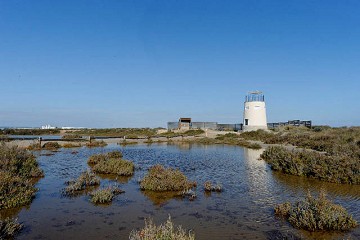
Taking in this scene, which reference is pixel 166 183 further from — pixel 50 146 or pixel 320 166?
pixel 50 146

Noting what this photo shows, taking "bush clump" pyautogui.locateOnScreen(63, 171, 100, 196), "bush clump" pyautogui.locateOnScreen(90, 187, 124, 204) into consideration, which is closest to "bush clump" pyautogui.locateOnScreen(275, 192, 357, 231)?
"bush clump" pyautogui.locateOnScreen(90, 187, 124, 204)

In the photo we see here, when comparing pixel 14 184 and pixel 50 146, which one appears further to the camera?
pixel 50 146

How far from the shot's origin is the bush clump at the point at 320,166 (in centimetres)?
1812

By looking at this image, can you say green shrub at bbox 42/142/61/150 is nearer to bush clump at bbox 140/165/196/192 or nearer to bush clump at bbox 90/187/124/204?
bush clump at bbox 140/165/196/192

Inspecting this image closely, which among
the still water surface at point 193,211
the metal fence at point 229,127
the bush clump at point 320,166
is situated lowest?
the still water surface at point 193,211

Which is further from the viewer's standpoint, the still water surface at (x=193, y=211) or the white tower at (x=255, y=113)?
the white tower at (x=255, y=113)

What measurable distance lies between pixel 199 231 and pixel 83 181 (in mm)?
8563

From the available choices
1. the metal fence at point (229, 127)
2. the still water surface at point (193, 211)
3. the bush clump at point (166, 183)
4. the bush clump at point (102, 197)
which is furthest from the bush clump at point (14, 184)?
the metal fence at point (229, 127)

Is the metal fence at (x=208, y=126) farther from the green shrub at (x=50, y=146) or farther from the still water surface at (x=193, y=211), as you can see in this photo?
the still water surface at (x=193, y=211)

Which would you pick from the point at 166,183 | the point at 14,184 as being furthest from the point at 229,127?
the point at 14,184

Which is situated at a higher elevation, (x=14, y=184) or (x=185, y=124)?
(x=185, y=124)

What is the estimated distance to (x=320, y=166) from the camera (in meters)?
19.7

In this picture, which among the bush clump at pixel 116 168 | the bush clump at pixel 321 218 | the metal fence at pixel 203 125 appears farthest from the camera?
the metal fence at pixel 203 125

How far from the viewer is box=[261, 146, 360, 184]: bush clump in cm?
1812
